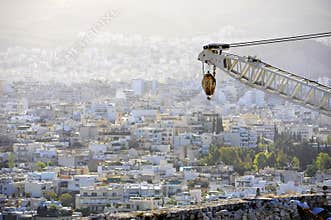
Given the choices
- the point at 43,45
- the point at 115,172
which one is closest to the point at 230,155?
the point at 115,172

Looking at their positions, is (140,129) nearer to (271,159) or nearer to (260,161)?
(260,161)

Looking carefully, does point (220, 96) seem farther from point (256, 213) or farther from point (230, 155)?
point (256, 213)

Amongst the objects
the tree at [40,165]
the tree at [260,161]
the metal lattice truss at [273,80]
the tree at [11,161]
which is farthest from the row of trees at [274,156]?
the metal lattice truss at [273,80]

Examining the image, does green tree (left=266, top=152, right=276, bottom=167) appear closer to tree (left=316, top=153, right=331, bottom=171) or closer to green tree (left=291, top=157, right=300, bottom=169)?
green tree (left=291, top=157, right=300, bottom=169)

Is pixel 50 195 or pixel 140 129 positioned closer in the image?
pixel 50 195

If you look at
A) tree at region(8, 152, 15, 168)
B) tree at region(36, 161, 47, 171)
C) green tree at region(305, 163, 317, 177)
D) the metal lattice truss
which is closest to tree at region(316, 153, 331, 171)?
green tree at region(305, 163, 317, 177)

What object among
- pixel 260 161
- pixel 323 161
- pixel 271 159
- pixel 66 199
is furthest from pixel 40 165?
pixel 323 161
